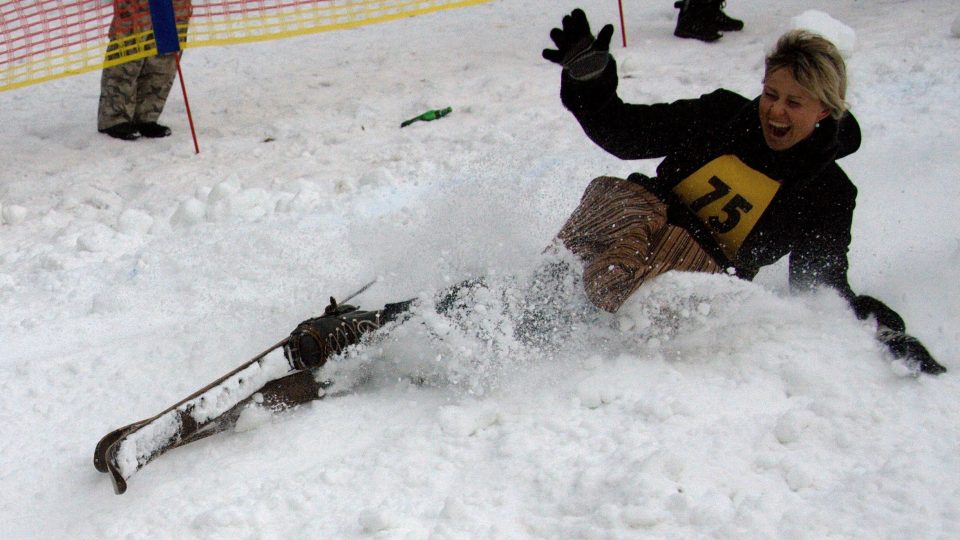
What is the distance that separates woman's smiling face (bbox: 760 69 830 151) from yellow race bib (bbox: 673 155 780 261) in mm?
122

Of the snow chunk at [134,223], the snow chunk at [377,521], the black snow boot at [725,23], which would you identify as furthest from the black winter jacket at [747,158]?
the black snow boot at [725,23]

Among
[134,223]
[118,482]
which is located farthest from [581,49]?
[134,223]

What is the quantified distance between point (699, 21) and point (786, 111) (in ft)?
11.6

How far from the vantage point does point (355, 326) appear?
9.21 ft

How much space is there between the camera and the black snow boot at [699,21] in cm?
583

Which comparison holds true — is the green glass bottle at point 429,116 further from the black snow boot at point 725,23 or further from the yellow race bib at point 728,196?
the yellow race bib at point 728,196

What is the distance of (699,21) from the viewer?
5879 millimetres

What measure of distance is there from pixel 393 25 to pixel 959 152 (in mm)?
4250

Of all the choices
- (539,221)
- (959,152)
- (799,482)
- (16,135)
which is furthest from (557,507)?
(16,135)

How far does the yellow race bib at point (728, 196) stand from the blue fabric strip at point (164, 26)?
3241 mm

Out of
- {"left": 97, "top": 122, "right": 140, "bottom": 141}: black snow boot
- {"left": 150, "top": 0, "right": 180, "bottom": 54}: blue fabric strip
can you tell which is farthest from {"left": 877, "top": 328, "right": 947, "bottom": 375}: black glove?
{"left": 97, "top": 122, "right": 140, "bottom": 141}: black snow boot

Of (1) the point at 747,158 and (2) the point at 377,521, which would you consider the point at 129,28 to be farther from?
(2) the point at 377,521

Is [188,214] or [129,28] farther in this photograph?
[129,28]

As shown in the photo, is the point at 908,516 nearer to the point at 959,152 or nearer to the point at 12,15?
the point at 959,152
